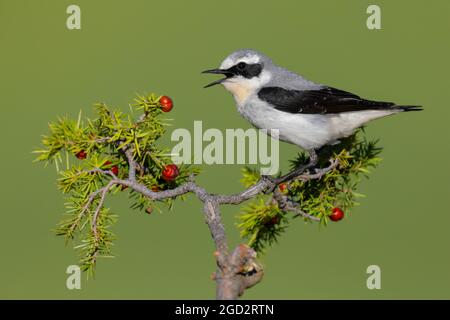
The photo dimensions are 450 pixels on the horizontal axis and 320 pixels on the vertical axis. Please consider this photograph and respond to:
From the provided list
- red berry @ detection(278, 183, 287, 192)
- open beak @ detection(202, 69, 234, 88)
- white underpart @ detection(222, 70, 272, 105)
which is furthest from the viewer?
white underpart @ detection(222, 70, 272, 105)

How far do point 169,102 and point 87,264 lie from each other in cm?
A: 89

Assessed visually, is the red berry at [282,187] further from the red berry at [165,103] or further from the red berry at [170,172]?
the red berry at [165,103]

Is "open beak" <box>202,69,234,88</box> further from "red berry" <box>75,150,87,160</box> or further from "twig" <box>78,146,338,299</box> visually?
"red berry" <box>75,150,87,160</box>

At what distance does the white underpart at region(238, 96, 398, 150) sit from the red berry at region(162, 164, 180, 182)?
4.34 feet

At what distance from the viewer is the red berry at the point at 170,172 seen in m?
2.95

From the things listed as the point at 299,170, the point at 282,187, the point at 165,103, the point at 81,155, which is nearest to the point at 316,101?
the point at 299,170

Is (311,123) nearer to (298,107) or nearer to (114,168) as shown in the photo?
(298,107)

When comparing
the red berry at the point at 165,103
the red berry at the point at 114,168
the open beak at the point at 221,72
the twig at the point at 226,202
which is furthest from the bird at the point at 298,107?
the red berry at the point at 114,168

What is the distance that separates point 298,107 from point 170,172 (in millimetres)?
1531

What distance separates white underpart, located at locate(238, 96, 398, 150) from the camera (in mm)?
4055

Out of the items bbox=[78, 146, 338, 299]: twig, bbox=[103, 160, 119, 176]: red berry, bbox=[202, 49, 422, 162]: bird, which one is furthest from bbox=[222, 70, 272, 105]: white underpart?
bbox=[103, 160, 119, 176]: red berry

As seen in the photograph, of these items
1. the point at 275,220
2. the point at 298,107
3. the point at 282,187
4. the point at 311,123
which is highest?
the point at 298,107

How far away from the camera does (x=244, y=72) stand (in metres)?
4.25

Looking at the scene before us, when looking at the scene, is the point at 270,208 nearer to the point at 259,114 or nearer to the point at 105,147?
the point at 105,147
